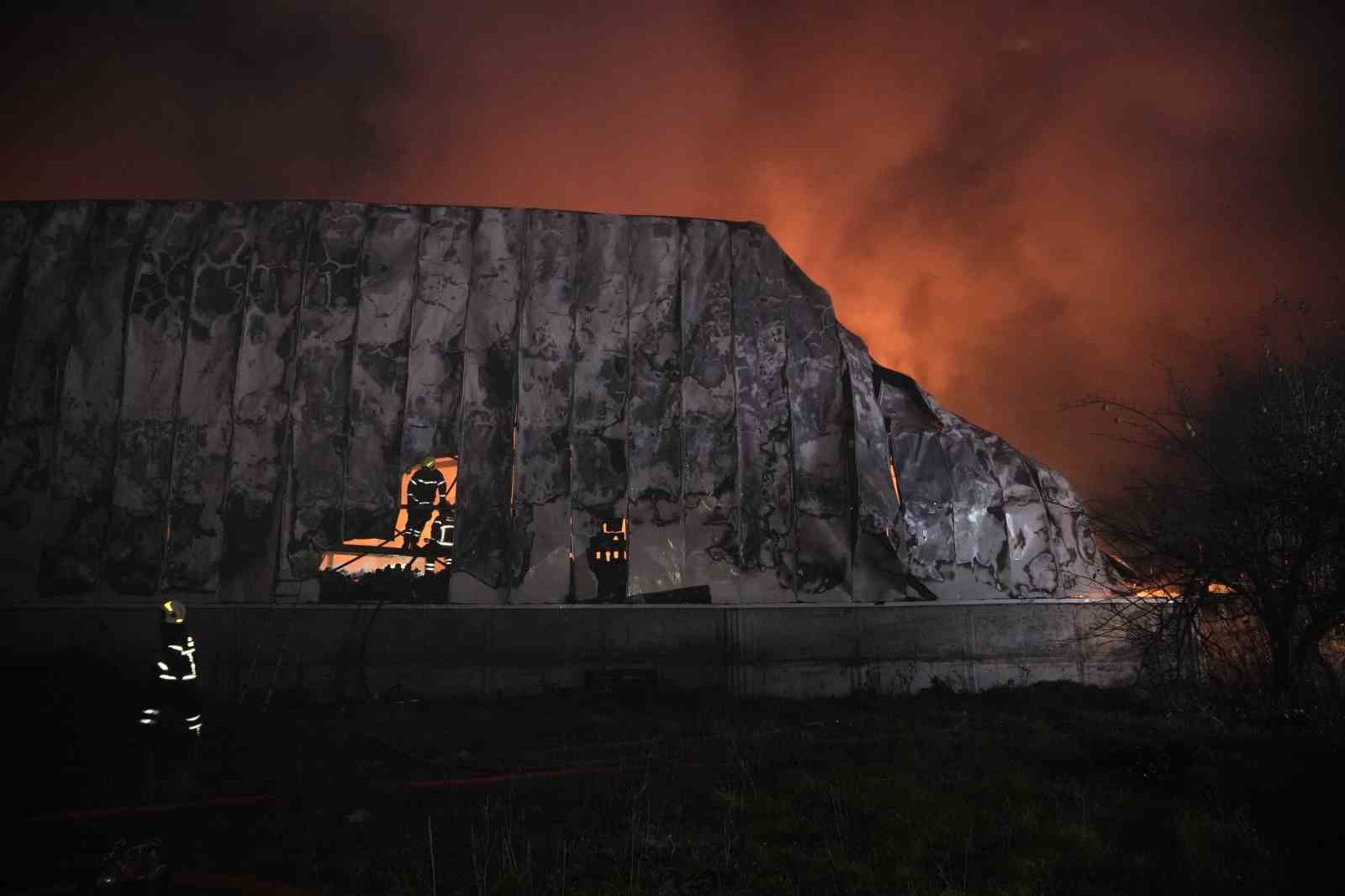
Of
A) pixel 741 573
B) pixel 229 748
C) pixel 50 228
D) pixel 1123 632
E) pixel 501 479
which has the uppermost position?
pixel 50 228

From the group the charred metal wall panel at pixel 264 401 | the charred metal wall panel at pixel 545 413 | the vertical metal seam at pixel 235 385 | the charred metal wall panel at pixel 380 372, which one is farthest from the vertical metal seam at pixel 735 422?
the vertical metal seam at pixel 235 385

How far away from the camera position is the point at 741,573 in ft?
35.6

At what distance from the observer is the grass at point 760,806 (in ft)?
15.2

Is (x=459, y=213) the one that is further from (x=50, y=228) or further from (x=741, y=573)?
(x=741, y=573)

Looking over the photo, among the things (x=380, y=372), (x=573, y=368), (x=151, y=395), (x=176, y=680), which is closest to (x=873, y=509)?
(x=573, y=368)

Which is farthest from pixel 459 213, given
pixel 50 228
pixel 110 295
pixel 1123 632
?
pixel 1123 632

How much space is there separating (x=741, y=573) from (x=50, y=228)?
1144cm

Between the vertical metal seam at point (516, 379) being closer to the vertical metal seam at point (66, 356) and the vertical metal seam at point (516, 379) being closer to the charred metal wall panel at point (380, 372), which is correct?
the charred metal wall panel at point (380, 372)

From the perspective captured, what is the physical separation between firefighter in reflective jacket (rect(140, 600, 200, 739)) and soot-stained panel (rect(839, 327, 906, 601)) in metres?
8.17

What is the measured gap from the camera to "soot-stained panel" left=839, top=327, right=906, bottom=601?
11.1m

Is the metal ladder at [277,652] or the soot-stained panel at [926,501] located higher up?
the soot-stained panel at [926,501]

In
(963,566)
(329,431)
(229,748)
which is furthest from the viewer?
(963,566)

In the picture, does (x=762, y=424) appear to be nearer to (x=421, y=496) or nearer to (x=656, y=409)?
(x=656, y=409)

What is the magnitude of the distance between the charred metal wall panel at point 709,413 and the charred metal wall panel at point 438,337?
3.36 m
